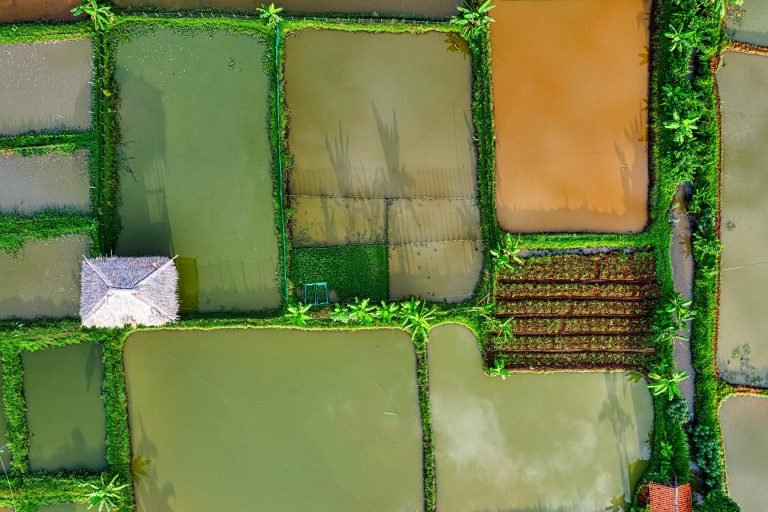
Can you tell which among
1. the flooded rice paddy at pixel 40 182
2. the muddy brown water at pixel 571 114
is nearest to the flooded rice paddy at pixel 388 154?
the muddy brown water at pixel 571 114

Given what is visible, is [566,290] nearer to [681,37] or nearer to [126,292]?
[681,37]

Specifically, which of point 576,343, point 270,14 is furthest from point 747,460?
point 270,14

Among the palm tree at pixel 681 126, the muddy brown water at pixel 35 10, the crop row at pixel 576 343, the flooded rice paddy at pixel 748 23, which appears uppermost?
the muddy brown water at pixel 35 10

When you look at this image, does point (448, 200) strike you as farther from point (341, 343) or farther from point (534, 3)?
point (534, 3)

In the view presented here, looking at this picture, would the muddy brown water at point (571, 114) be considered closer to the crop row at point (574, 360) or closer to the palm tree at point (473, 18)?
the palm tree at point (473, 18)

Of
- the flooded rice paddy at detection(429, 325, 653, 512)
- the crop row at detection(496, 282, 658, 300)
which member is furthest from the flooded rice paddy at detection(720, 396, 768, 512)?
the crop row at detection(496, 282, 658, 300)

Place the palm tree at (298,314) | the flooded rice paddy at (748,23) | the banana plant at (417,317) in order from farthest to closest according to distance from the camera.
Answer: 1. the flooded rice paddy at (748,23)
2. the banana plant at (417,317)
3. the palm tree at (298,314)
